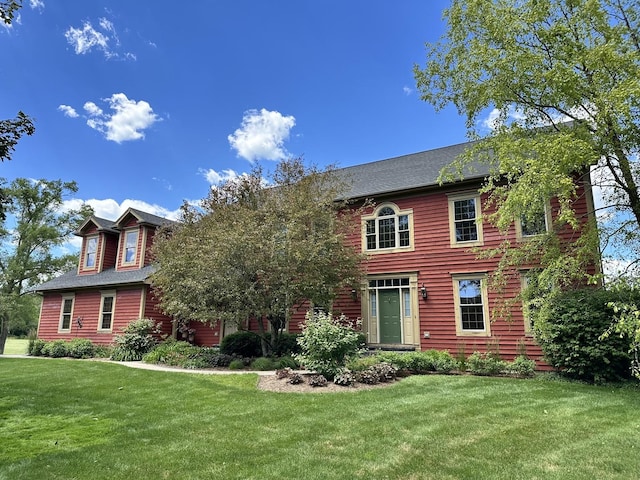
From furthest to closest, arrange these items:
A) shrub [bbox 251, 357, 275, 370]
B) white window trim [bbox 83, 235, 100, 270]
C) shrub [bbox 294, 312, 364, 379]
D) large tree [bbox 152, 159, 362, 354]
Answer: white window trim [bbox 83, 235, 100, 270] < large tree [bbox 152, 159, 362, 354] < shrub [bbox 251, 357, 275, 370] < shrub [bbox 294, 312, 364, 379]

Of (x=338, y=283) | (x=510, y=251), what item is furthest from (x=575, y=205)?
(x=338, y=283)

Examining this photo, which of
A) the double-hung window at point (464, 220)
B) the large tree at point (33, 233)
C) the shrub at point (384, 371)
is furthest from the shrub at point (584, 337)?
the large tree at point (33, 233)

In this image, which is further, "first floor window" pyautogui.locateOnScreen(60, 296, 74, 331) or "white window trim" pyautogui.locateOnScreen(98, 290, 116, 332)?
"first floor window" pyautogui.locateOnScreen(60, 296, 74, 331)

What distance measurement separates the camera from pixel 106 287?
1800 centimetres

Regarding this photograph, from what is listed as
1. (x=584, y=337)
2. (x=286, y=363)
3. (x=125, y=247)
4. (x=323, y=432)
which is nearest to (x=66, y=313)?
(x=125, y=247)

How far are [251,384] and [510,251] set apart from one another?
23.8 ft

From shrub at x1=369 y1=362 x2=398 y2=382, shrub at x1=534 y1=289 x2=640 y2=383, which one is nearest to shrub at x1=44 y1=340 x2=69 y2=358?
shrub at x1=369 y1=362 x2=398 y2=382

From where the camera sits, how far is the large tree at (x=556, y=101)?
8.00 m

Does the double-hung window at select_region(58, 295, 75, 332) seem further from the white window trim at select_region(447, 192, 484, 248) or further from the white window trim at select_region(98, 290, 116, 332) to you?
the white window trim at select_region(447, 192, 484, 248)

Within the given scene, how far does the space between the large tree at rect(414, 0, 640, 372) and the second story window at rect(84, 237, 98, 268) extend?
60.4 ft

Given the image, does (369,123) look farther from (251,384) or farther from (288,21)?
(251,384)

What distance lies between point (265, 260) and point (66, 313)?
13.5 metres

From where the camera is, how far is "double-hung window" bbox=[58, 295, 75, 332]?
1900 cm

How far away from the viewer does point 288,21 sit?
48.9 feet
